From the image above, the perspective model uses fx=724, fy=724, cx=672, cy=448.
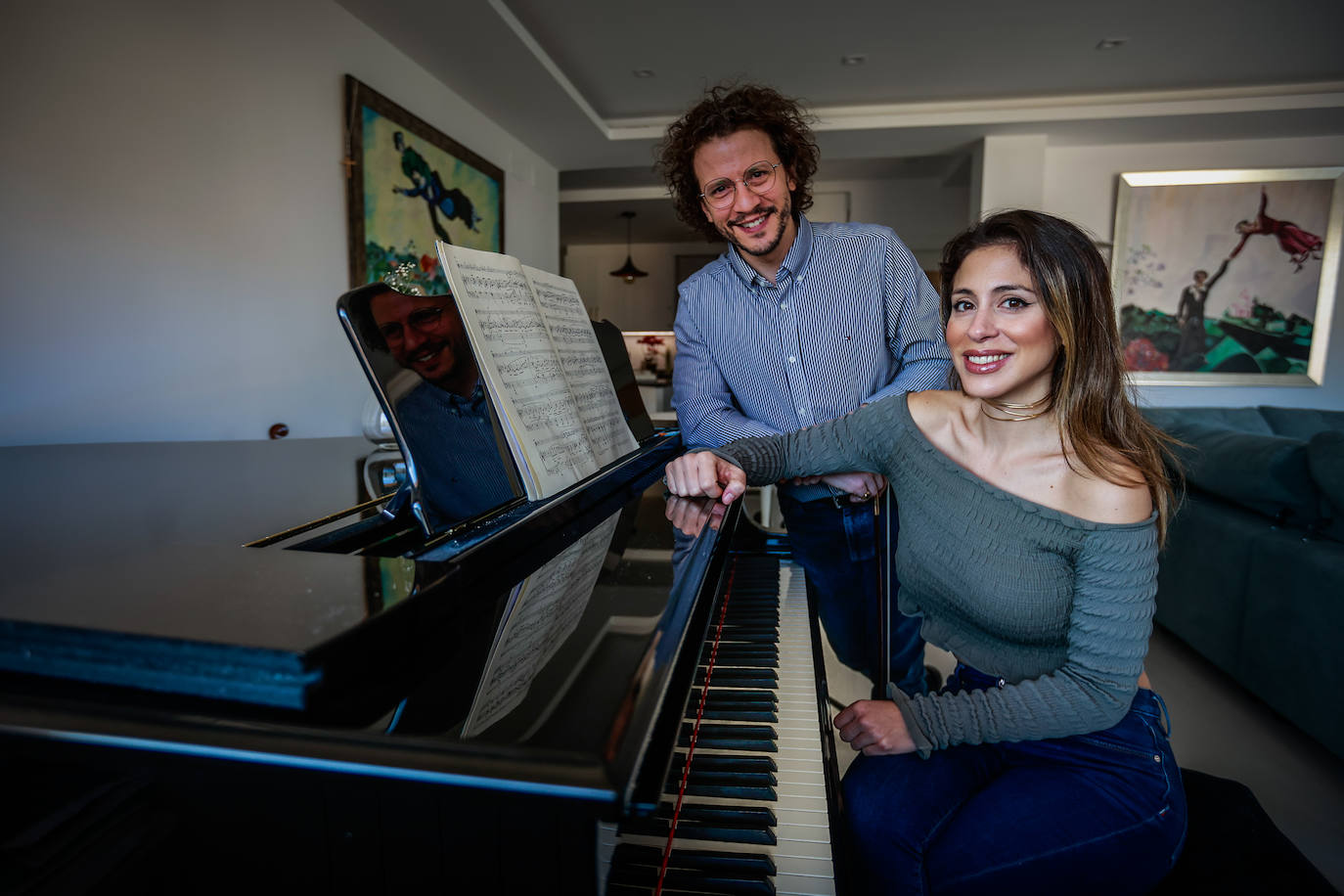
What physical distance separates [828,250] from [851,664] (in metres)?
1.07

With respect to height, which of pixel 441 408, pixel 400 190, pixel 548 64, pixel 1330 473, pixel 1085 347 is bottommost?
pixel 1330 473

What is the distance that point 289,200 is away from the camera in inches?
121

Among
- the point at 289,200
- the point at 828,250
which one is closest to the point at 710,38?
the point at 289,200

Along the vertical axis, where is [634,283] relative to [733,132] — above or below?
above

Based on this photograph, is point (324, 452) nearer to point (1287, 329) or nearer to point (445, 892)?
point (445, 892)

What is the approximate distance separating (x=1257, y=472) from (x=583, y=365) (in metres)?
2.37

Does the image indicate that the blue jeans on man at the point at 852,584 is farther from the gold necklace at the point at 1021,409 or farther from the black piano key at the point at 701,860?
the black piano key at the point at 701,860

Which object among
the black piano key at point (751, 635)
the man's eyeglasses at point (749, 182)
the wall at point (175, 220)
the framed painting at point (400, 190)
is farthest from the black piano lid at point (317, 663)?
the framed painting at point (400, 190)

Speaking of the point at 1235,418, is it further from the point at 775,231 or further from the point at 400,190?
the point at 400,190

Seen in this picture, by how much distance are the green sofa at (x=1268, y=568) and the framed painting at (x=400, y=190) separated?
127 inches

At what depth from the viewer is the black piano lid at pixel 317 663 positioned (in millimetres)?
463

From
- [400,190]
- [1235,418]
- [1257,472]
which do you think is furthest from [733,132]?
[1235,418]

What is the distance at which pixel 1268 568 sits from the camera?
228 cm

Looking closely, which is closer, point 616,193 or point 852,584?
point 852,584
